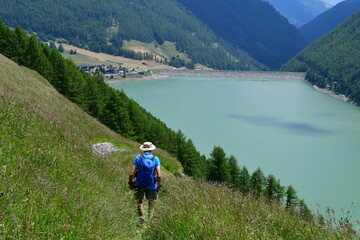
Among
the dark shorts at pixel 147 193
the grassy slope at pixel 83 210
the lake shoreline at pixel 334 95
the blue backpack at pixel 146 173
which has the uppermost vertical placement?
the grassy slope at pixel 83 210

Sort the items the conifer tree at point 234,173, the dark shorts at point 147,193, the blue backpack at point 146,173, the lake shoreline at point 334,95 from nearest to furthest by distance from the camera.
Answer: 1. the blue backpack at point 146,173
2. the dark shorts at point 147,193
3. the conifer tree at point 234,173
4. the lake shoreline at point 334,95

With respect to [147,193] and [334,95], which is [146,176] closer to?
[147,193]

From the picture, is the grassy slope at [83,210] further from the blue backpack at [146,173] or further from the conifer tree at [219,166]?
the conifer tree at [219,166]

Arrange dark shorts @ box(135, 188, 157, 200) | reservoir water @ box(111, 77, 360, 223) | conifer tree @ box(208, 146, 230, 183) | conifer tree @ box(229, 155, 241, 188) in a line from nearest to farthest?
1. dark shorts @ box(135, 188, 157, 200)
2. conifer tree @ box(208, 146, 230, 183)
3. conifer tree @ box(229, 155, 241, 188)
4. reservoir water @ box(111, 77, 360, 223)

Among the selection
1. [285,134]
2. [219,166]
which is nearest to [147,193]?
[219,166]

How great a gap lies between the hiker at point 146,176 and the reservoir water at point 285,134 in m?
20.9

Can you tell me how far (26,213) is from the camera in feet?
13.2

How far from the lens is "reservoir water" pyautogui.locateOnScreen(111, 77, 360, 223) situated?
47.4 m

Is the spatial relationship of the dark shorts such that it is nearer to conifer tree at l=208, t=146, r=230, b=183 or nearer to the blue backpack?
the blue backpack

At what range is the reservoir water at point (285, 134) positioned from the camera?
4744 cm

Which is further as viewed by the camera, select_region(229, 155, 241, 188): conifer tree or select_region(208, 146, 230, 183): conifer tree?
select_region(229, 155, 241, 188): conifer tree

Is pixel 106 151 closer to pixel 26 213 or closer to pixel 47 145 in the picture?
pixel 47 145

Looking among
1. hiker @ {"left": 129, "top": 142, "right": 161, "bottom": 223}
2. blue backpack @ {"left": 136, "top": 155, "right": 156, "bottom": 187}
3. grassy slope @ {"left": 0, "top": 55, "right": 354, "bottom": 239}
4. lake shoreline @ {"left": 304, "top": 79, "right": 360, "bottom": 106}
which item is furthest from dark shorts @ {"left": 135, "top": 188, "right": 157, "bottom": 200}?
lake shoreline @ {"left": 304, "top": 79, "right": 360, "bottom": 106}

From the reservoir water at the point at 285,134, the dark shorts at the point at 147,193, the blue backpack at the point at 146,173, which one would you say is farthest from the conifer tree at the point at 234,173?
the blue backpack at the point at 146,173
